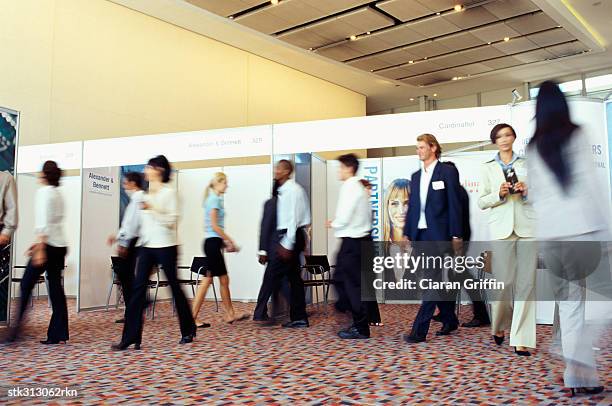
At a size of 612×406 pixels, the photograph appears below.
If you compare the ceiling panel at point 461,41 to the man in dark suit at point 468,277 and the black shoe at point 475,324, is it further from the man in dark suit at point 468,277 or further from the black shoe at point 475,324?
Result: the black shoe at point 475,324

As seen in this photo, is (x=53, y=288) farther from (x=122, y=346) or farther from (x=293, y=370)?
(x=293, y=370)

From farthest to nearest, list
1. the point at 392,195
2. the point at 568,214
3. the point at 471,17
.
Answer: the point at 471,17, the point at 392,195, the point at 568,214

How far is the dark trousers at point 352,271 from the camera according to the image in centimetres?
465

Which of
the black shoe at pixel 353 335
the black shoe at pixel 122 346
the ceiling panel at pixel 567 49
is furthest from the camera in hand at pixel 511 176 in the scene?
the ceiling panel at pixel 567 49

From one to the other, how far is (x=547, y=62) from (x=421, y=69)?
2830 mm

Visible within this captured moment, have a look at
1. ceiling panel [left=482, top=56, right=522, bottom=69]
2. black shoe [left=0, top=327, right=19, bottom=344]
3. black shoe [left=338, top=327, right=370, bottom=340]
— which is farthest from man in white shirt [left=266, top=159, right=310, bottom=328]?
ceiling panel [left=482, top=56, right=522, bottom=69]

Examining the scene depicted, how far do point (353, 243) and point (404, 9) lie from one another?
6503 mm

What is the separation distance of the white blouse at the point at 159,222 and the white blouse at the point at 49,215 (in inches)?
31.0

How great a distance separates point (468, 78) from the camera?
14250 millimetres

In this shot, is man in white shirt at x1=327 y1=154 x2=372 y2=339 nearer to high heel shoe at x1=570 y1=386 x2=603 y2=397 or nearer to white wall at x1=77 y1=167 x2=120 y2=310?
high heel shoe at x1=570 y1=386 x2=603 y2=397

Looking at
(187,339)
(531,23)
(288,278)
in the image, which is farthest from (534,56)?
(187,339)

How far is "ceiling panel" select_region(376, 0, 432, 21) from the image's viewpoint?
9648mm

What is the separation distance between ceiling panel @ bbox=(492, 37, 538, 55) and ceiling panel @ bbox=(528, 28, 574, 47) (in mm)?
150

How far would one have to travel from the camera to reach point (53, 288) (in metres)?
4.54
